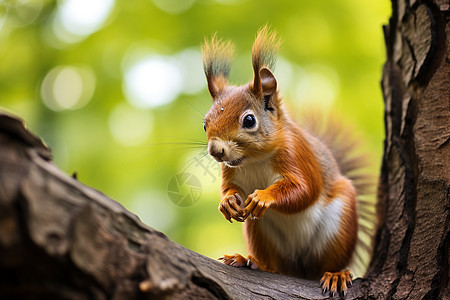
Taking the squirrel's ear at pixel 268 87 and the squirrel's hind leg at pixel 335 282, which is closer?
the squirrel's hind leg at pixel 335 282

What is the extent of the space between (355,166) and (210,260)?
6.92ft

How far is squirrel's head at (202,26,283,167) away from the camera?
262 centimetres

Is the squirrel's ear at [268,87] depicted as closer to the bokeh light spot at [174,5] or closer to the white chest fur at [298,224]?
the white chest fur at [298,224]

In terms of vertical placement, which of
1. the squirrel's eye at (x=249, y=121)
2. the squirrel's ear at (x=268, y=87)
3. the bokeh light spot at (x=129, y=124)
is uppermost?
the bokeh light spot at (x=129, y=124)

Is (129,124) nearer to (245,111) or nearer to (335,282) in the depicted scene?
(245,111)

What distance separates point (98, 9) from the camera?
5.62 meters

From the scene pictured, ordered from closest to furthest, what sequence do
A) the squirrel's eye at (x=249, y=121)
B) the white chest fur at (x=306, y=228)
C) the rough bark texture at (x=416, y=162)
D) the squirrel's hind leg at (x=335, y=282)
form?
1. the rough bark texture at (x=416, y=162)
2. the squirrel's hind leg at (x=335, y=282)
3. the squirrel's eye at (x=249, y=121)
4. the white chest fur at (x=306, y=228)

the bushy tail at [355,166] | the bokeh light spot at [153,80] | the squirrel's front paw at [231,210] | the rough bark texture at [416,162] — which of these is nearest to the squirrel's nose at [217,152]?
the squirrel's front paw at [231,210]

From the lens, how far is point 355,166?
3.84 m

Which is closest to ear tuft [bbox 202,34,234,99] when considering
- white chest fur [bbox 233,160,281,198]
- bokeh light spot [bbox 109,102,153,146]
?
white chest fur [bbox 233,160,281,198]

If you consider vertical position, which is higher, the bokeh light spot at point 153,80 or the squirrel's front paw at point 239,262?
the bokeh light spot at point 153,80

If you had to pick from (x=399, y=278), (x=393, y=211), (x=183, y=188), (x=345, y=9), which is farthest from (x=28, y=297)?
(x=345, y=9)

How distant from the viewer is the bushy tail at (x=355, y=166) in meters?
3.58

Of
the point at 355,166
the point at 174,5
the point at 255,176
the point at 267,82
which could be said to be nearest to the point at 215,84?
the point at 267,82
